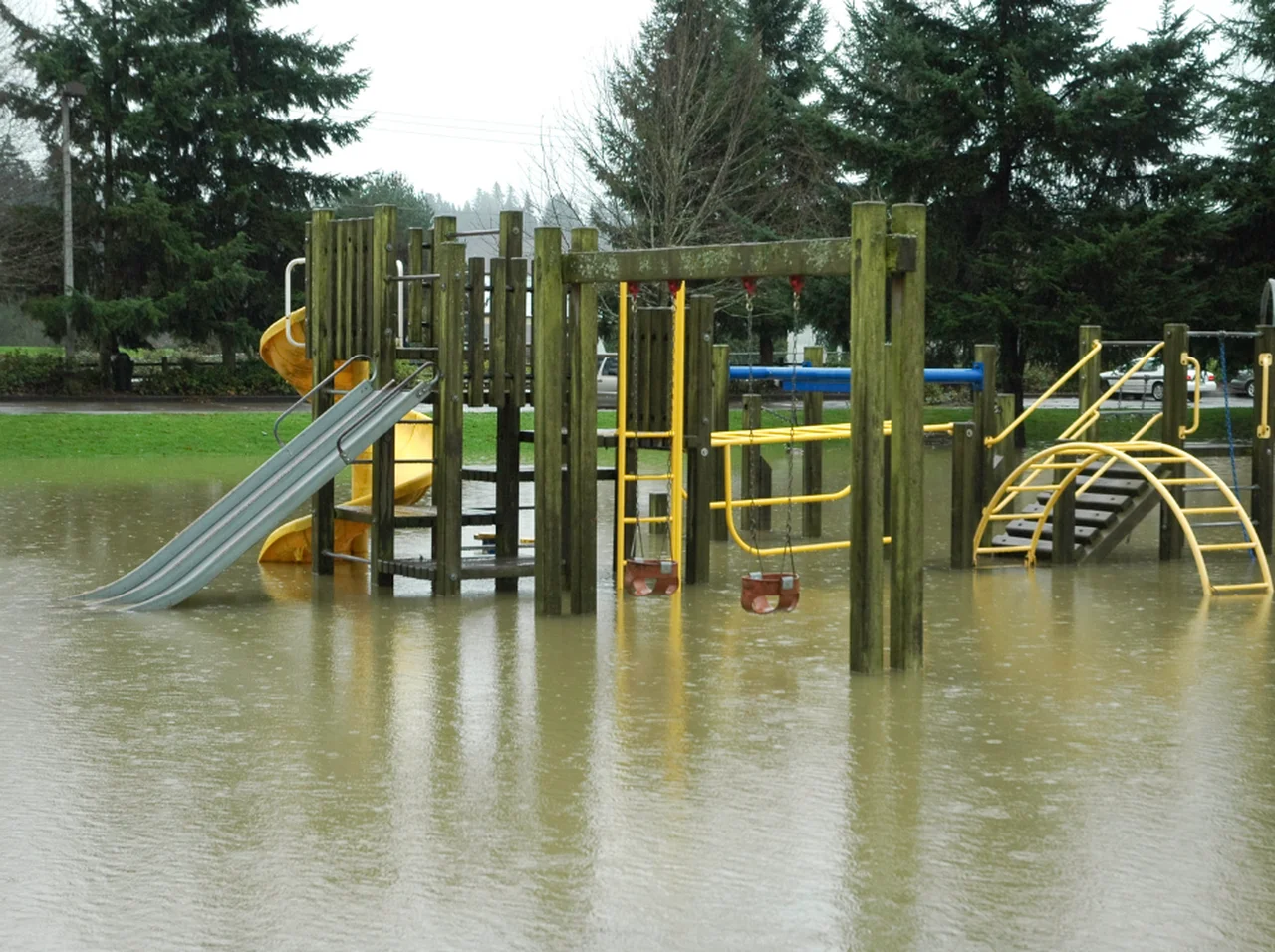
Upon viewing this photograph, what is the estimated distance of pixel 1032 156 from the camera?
35.6 m

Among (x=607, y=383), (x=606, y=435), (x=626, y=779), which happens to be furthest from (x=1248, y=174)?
(x=626, y=779)

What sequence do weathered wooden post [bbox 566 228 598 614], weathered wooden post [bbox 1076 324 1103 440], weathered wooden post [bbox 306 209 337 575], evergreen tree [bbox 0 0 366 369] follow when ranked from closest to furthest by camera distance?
weathered wooden post [bbox 566 228 598 614] → weathered wooden post [bbox 306 209 337 575] → weathered wooden post [bbox 1076 324 1103 440] → evergreen tree [bbox 0 0 366 369]

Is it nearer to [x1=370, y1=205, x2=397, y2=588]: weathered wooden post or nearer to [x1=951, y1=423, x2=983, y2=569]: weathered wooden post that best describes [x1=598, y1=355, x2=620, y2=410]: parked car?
[x1=951, y1=423, x2=983, y2=569]: weathered wooden post

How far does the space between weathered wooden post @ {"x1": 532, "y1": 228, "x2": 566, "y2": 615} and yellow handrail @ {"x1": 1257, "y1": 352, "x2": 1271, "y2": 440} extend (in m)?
7.58

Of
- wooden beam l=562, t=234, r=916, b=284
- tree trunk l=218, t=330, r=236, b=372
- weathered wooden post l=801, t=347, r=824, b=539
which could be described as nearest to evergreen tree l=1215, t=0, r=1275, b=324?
weathered wooden post l=801, t=347, r=824, b=539

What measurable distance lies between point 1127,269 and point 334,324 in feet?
74.1

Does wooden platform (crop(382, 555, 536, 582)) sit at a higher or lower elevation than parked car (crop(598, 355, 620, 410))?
lower

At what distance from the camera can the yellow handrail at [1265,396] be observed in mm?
16328

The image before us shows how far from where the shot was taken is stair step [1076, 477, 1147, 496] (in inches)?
634

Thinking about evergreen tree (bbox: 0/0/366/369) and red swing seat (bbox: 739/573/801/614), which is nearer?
red swing seat (bbox: 739/573/801/614)

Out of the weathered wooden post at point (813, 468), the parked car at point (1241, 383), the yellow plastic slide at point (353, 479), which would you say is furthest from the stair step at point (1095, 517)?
the parked car at point (1241, 383)

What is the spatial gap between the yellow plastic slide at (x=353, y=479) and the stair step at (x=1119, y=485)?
19.4 ft

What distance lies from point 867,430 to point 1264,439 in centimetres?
821

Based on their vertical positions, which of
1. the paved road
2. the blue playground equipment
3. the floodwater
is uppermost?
the blue playground equipment
